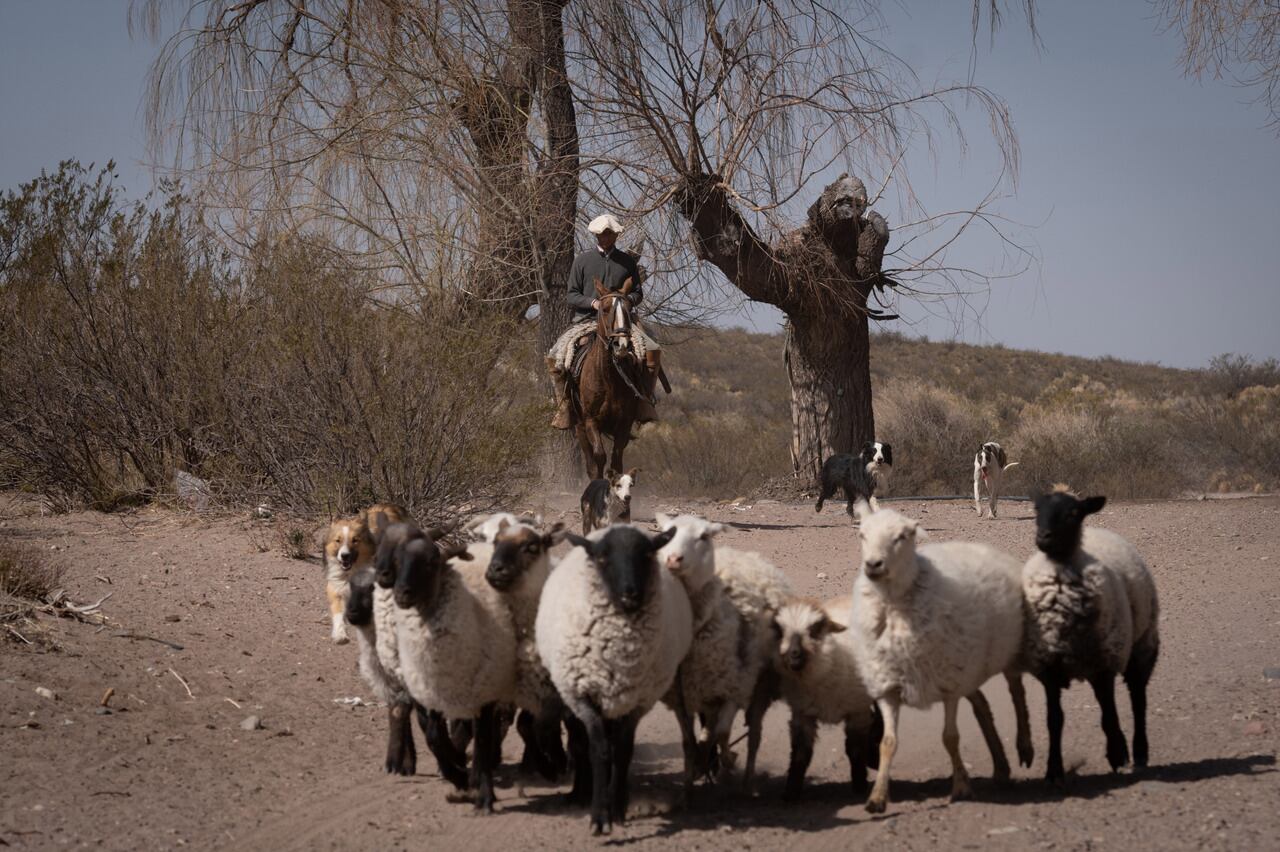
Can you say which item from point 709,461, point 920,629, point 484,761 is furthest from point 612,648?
point 709,461

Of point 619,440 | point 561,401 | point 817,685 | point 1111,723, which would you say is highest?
point 561,401

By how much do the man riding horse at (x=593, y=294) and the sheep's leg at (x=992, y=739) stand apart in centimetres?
900

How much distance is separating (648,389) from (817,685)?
29.9 feet

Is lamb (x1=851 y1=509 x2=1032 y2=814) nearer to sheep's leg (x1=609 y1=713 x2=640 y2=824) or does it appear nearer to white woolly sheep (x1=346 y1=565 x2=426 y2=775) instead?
sheep's leg (x1=609 y1=713 x2=640 y2=824)

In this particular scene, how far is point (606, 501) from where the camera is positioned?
1351cm

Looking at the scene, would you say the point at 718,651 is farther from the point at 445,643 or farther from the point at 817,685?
the point at 445,643

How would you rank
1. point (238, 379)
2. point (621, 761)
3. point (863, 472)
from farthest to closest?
point (863, 472) → point (238, 379) → point (621, 761)

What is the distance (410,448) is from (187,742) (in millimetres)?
5888

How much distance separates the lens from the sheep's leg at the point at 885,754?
258 inches

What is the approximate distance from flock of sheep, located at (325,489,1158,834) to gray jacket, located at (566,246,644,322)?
28.3 feet

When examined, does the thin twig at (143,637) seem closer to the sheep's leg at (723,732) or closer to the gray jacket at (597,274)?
the sheep's leg at (723,732)

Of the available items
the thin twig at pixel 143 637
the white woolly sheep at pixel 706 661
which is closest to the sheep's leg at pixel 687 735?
the white woolly sheep at pixel 706 661

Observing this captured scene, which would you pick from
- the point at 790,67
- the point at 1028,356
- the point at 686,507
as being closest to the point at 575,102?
the point at 790,67

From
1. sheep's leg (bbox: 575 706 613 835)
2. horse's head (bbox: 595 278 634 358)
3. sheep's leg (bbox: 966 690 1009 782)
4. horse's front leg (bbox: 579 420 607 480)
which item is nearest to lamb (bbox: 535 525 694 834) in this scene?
sheep's leg (bbox: 575 706 613 835)
